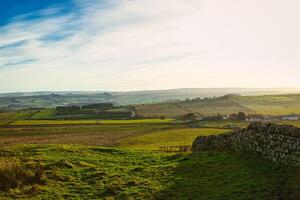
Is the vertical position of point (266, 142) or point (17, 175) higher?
point (266, 142)

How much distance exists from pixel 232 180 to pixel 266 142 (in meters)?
3.32

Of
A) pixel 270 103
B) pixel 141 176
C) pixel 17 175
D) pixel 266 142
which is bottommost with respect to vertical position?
pixel 270 103

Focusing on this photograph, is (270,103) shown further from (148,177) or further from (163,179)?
(163,179)

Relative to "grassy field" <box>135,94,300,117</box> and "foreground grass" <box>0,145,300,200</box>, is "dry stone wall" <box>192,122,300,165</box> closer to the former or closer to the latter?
"foreground grass" <box>0,145,300,200</box>

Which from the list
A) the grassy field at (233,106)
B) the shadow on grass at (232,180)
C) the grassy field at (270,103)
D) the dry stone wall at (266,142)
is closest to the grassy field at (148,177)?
the shadow on grass at (232,180)

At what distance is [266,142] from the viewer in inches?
682

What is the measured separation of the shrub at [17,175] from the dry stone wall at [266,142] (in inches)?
434

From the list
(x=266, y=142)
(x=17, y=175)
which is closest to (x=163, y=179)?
(x=266, y=142)

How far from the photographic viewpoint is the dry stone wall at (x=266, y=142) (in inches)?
605

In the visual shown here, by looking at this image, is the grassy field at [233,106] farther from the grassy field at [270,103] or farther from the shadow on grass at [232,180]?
the shadow on grass at [232,180]

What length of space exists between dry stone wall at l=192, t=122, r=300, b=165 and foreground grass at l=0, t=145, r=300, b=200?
1.81 feet

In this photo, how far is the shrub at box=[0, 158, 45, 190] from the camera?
16.5 meters

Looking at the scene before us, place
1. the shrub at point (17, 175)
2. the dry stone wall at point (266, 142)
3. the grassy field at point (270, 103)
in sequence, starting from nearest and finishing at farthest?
the dry stone wall at point (266, 142) < the shrub at point (17, 175) < the grassy field at point (270, 103)

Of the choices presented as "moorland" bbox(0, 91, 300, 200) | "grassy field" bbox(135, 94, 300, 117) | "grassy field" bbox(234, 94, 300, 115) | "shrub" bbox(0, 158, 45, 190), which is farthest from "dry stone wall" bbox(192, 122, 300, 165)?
"grassy field" bbox(234, 94, 300, 115)
